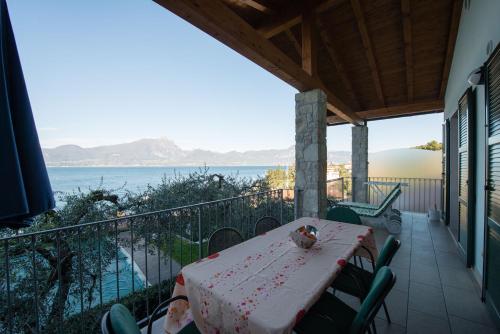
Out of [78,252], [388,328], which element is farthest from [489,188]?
[78,252]

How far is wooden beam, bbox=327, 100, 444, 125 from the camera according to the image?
17.9ft

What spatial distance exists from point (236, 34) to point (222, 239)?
79.3 inches

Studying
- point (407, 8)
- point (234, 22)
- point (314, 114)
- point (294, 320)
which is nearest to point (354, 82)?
point (407, 8)

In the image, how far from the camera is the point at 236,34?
220 centimetres

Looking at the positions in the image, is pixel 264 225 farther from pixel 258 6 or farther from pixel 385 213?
pixel 385 213

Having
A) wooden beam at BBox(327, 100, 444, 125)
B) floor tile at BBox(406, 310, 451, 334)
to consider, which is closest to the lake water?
wooden beam at BBox(327, 100, 444, 125)

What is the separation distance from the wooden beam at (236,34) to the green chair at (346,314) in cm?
229

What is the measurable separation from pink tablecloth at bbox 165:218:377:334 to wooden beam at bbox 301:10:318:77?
269 centimetres

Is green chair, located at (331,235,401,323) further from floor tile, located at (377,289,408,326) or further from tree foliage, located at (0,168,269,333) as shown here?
tree foliage, located at (0,168,269,333)

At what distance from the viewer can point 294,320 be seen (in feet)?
3.08

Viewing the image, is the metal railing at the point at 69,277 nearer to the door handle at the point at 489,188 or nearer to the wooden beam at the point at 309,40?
the wooden beam at the point at 309,40

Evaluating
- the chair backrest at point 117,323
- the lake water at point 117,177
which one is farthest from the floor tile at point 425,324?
the lake water at point 117,177

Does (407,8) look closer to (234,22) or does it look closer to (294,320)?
(234,22)

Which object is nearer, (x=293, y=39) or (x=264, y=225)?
(x=264, y=225)
